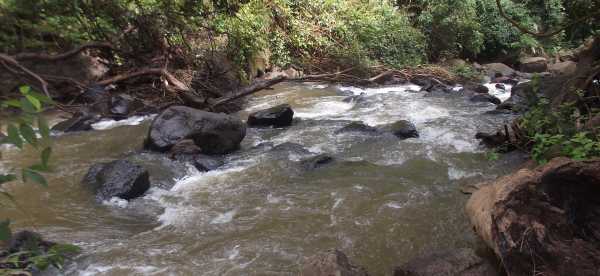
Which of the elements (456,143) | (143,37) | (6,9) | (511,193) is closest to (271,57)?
(143,37)

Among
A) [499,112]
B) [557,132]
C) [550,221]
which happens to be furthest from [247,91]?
[550,221]

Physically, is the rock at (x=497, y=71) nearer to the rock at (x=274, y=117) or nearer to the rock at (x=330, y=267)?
the rock at (x=274, y=117)

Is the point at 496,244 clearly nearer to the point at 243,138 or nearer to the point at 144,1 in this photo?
the point at 243,138

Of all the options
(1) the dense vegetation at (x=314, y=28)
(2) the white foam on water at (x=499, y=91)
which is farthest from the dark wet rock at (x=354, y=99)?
(2) the white foam on water at (x=499, y=91)

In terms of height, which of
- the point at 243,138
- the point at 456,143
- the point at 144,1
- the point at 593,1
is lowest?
the point at 456,143

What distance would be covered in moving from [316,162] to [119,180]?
2.37 meters

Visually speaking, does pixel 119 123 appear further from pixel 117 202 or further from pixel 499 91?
pixel 499 91

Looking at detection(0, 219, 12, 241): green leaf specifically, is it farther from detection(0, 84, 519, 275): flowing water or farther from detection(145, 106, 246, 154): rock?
detection(145, 106, 246, 154): rock

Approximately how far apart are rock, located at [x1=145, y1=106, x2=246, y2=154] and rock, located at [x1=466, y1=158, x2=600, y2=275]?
Result: 4075 millimetres

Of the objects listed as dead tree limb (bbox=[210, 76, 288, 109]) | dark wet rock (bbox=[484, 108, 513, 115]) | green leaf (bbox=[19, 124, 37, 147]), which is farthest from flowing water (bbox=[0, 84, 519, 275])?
green leaf (bbox=[19, 124, 37, 147])

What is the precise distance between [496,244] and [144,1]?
20.6 feet

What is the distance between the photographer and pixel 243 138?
7.03m

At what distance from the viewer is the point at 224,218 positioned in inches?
174

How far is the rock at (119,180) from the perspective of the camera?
486cm
